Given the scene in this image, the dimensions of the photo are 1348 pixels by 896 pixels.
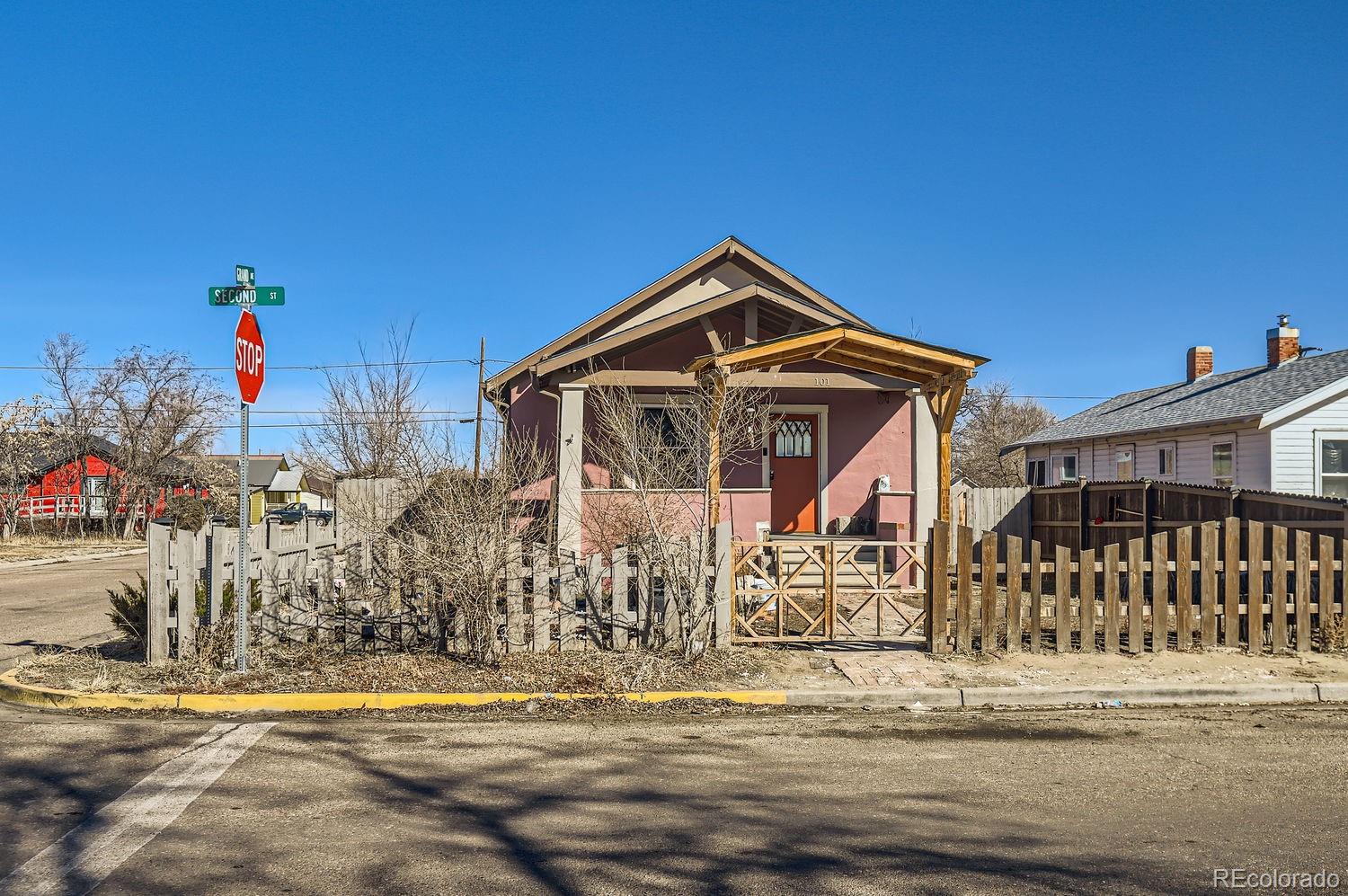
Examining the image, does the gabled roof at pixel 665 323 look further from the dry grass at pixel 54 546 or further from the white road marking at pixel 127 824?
the dry grass at pixel 54 546

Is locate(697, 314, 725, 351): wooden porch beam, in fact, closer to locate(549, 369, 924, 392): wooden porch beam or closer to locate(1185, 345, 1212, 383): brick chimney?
locate(549, 369, 924, 392): wooden porch beam

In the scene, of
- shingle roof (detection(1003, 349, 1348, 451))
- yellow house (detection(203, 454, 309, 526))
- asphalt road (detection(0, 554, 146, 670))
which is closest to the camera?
asphalt road (detection(0, 554, 146, 670))

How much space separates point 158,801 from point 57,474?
43.2m

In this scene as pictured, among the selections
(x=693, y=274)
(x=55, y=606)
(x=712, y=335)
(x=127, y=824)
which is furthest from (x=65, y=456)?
(x=127, y=824)

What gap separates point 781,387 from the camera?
1479cm

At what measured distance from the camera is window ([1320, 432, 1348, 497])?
18797 millimetres

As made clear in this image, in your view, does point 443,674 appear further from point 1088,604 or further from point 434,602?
point 1088,604

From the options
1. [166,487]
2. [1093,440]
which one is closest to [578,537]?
[1093,440]

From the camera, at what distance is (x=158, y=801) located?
16.7 feet

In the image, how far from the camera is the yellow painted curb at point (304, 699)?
722 cm

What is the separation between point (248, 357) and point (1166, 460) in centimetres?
2304

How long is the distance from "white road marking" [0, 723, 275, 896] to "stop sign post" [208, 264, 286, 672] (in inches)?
60.7

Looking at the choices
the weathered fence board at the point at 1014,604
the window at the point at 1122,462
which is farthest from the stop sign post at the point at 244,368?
the window at the point at 1122,462

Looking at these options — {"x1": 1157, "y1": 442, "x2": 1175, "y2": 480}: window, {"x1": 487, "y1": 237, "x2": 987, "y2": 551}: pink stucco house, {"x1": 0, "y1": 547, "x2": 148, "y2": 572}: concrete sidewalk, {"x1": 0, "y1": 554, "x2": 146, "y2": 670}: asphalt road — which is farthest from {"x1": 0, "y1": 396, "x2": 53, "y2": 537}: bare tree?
{"x1": 1157, "y1": 442, "x2": 1175, "y2": 480}: window
